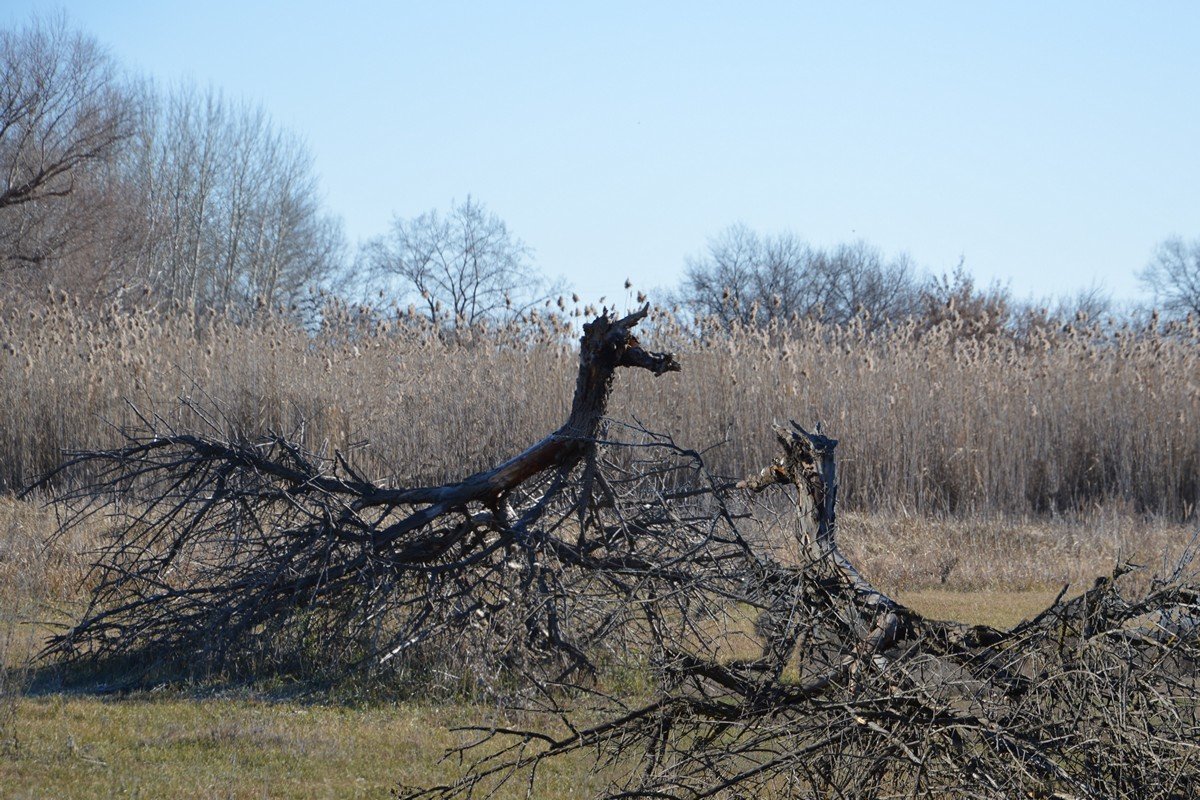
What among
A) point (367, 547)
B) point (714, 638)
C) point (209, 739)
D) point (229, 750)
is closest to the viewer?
point (714, 638)

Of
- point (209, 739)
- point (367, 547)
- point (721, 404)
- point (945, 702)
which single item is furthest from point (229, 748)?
point (721, 404)

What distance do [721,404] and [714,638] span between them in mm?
8485

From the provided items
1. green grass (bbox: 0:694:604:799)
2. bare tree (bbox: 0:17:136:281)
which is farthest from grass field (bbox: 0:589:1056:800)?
bare tree (bbox: 0:17:136:281)

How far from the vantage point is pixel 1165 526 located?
11.5 meters

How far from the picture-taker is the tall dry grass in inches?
475

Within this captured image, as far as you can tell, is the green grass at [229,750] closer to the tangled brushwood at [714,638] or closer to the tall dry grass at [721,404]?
the tangled brushwood at [714,638]

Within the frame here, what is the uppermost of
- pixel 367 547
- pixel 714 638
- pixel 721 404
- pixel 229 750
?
pixel 721 404

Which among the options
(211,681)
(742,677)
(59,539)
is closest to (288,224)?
(59,539)

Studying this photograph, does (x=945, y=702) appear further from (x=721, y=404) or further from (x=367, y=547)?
(x=721, y=404)

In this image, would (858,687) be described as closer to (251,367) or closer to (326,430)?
(326,430)

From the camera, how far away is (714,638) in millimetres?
4121

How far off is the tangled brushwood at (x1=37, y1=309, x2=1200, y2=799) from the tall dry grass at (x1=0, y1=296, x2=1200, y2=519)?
6.39 metres

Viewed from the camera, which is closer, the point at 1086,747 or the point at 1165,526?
the point at 1086,747

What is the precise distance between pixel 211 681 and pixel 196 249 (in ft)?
124
